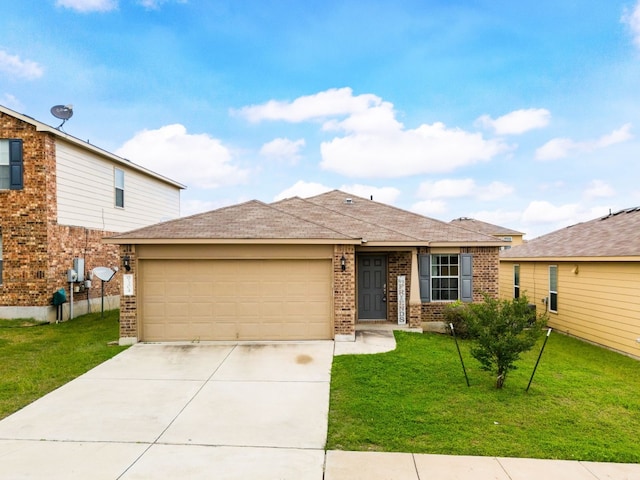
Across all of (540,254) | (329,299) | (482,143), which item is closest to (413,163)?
(482,143)

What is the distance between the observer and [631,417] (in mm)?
6098

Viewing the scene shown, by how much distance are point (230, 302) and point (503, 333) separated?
649cm

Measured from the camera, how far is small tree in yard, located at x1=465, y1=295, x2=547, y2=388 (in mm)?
6812

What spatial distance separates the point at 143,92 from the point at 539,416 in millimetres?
18430

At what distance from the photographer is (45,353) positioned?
31.3ft

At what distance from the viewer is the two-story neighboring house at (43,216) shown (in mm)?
12883

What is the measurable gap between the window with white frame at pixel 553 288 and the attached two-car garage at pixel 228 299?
29.3ft

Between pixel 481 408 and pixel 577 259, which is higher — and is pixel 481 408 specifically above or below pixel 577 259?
below

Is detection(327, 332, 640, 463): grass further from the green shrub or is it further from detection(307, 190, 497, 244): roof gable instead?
detection(307, 190, 497, 244): roof gable

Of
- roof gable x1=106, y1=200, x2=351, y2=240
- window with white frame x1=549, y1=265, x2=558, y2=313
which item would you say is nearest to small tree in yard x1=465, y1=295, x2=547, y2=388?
roof gable x1=106, y1=200, x2=351, y2=240

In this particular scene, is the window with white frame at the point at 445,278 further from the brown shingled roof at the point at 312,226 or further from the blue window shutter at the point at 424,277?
the brown shingled roof at the point at 312,226

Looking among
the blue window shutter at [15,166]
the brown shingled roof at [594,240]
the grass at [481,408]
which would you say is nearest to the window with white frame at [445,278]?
the grass at [481,408]

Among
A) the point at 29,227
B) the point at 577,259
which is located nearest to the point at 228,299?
the point at 29,227

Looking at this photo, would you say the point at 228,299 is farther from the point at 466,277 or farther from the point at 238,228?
the point at 466,277
